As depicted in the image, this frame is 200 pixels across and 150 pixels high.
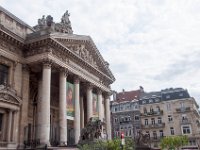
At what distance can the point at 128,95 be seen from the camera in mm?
79938

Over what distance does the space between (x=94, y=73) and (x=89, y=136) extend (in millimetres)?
13860

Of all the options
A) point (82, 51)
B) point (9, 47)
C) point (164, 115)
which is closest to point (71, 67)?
point (82, 51)

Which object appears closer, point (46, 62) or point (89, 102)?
point (46, 62)

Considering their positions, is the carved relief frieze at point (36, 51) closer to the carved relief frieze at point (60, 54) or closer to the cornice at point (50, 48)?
the cornice at point (50, 48)

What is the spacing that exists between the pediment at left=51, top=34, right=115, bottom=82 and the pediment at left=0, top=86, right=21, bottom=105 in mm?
7542

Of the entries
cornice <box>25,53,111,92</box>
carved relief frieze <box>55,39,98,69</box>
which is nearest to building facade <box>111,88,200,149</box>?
cornice <box>25,53,111,92</box>

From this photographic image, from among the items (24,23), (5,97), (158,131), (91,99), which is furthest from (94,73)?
(158,131)

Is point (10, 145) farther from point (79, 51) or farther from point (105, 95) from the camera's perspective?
point (105, 95)

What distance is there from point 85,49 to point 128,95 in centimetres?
4195

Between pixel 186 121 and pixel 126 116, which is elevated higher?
pixel 126 116

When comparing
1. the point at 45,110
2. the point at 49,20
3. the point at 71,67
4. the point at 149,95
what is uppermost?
the point at 49,20

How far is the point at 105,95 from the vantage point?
47.5 m

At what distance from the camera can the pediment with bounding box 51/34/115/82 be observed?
34.8 meters

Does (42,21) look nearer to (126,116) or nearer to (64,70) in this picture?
(64,70)
